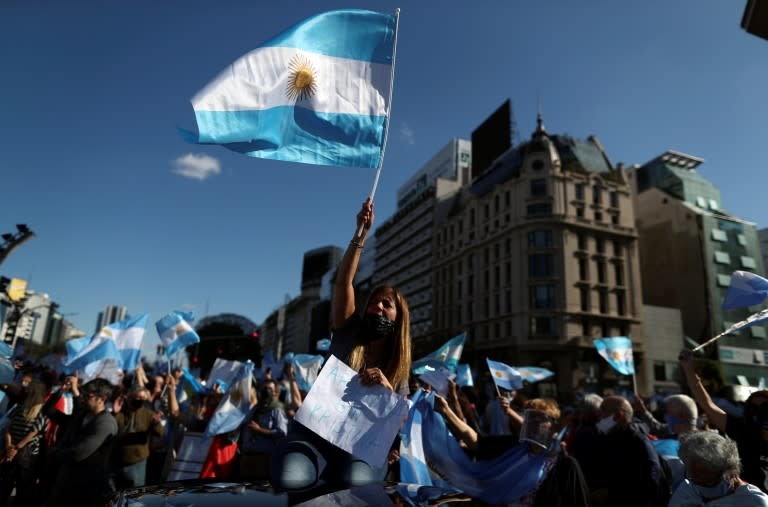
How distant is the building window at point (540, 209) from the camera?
176ft

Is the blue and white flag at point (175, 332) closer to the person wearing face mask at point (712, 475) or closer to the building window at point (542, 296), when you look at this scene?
the person wearing face mask at point (712, 475)

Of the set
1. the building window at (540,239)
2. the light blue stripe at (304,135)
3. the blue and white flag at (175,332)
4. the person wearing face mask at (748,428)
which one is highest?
the building window at (540,239)

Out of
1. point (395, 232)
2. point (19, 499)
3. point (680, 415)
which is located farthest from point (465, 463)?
point (395, 232)

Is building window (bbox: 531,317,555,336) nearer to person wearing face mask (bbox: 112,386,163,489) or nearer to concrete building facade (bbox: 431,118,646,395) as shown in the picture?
concrete building facade (bbox: 431,118,646,395)

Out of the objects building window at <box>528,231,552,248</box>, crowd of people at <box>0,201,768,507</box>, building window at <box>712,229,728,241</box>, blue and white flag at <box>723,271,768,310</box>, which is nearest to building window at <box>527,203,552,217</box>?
building window at <box>528,231,552,248</box>

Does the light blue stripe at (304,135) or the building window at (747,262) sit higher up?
the building window at (747,262)

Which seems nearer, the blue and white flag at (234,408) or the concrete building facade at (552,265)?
the blue and white flag at (234,408)

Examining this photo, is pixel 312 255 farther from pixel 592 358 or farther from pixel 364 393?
pixel 364 393

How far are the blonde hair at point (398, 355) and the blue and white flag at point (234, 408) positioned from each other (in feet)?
17.0

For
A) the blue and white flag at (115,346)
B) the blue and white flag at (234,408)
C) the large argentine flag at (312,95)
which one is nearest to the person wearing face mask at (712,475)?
the large argentine flag at (312,95)

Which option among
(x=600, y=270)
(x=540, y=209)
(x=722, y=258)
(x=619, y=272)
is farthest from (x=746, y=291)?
(x=722, y=258)

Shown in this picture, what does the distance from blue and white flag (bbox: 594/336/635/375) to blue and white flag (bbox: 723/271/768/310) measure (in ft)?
26.1

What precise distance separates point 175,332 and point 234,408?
200 inches

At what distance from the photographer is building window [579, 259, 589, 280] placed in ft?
174
